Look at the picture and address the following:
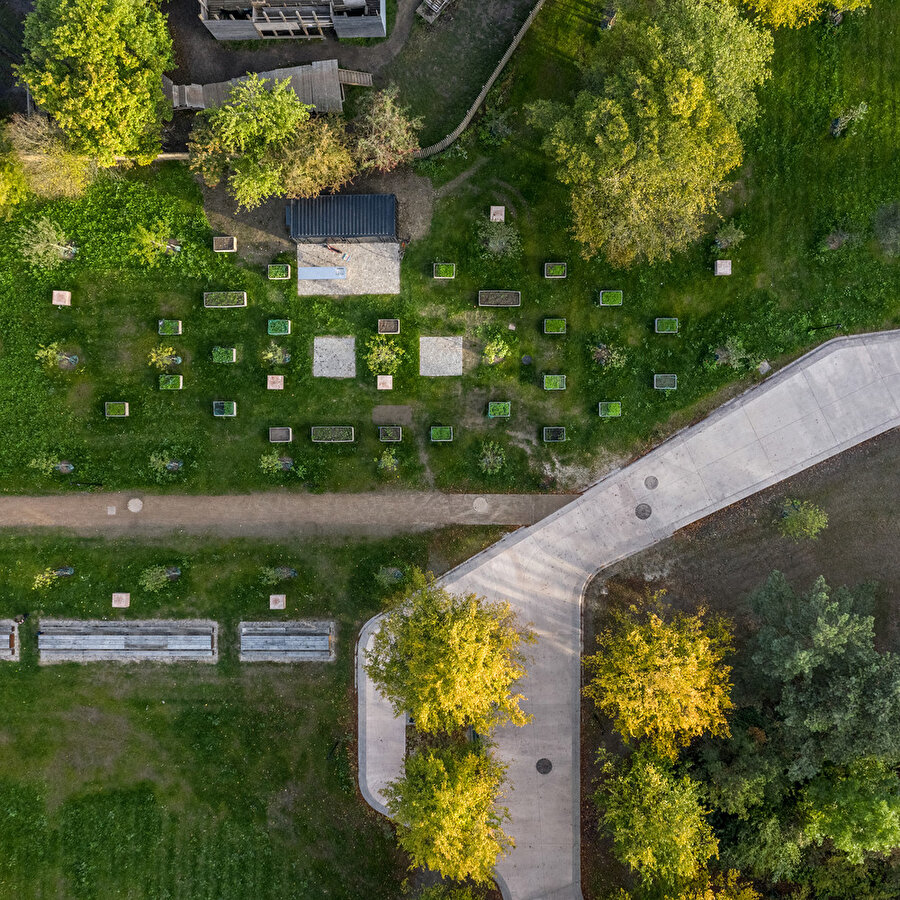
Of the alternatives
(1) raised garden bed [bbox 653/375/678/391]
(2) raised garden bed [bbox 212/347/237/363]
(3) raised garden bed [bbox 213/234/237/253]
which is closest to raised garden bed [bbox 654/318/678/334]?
(1) raised garden bed [bbox 653/375/678/391]

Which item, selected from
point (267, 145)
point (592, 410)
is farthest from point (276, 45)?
point (592, 410)

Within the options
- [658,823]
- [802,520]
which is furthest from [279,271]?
[658,823]

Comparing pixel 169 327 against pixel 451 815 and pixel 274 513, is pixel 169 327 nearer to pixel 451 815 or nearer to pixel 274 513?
pixel 274 513

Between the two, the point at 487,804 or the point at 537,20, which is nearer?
the point at 487,804

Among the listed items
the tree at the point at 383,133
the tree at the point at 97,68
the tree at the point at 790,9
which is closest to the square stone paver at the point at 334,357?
the tree at the point at 383,133

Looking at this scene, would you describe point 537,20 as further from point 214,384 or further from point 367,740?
point 367,740

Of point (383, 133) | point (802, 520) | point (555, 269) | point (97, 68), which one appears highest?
point (97, 68)

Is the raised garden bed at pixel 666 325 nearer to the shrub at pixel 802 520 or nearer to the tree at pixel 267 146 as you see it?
the shrub at pixel 802 520
